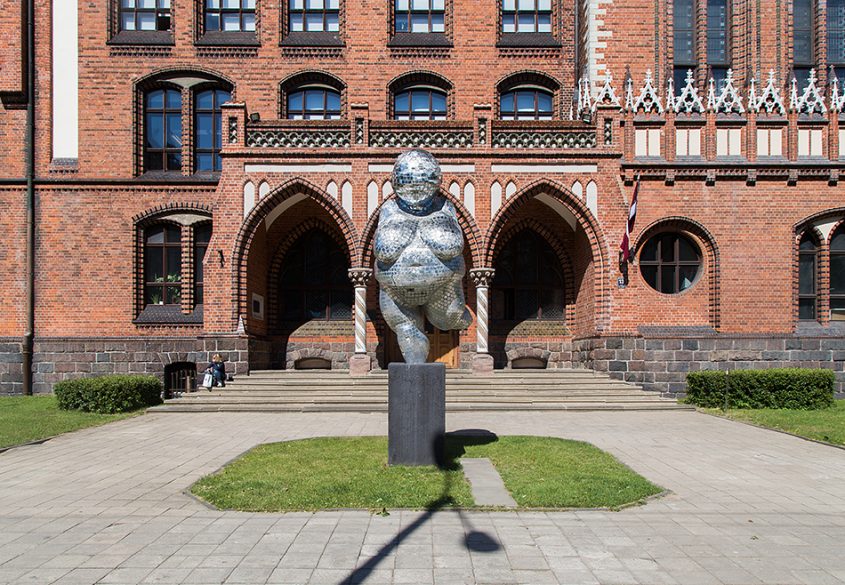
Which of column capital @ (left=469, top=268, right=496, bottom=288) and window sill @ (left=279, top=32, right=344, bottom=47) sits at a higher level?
window sill @ (left=279, top=32, right=344, bottom=47)

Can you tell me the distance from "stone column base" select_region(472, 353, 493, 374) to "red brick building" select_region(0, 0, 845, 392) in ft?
1.08

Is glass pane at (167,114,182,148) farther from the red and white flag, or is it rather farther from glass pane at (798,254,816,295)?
glass pane at (798,254,816,295)

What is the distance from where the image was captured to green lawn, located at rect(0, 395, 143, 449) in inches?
437

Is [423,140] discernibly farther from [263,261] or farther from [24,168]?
[24,168]

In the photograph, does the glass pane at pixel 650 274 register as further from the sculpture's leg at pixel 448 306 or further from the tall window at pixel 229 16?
the tall window at pixel 229 16

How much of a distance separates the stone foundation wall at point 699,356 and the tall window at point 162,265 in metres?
12.5

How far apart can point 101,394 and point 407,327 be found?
29.9 feet

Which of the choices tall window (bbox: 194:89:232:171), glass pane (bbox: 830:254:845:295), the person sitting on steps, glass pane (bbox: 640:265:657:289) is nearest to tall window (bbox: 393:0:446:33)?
tall window (bbox: 194:89:232:171)

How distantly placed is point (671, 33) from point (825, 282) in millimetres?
8519

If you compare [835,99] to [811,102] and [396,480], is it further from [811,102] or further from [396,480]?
[396,480]

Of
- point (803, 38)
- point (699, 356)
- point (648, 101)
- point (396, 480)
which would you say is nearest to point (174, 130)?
point (648, 101)

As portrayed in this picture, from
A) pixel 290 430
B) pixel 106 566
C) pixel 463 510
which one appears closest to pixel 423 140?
pixel 290 430

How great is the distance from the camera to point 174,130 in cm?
2033

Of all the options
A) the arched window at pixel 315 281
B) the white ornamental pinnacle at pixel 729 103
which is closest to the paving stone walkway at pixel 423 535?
the arched window at pixel 315 281
